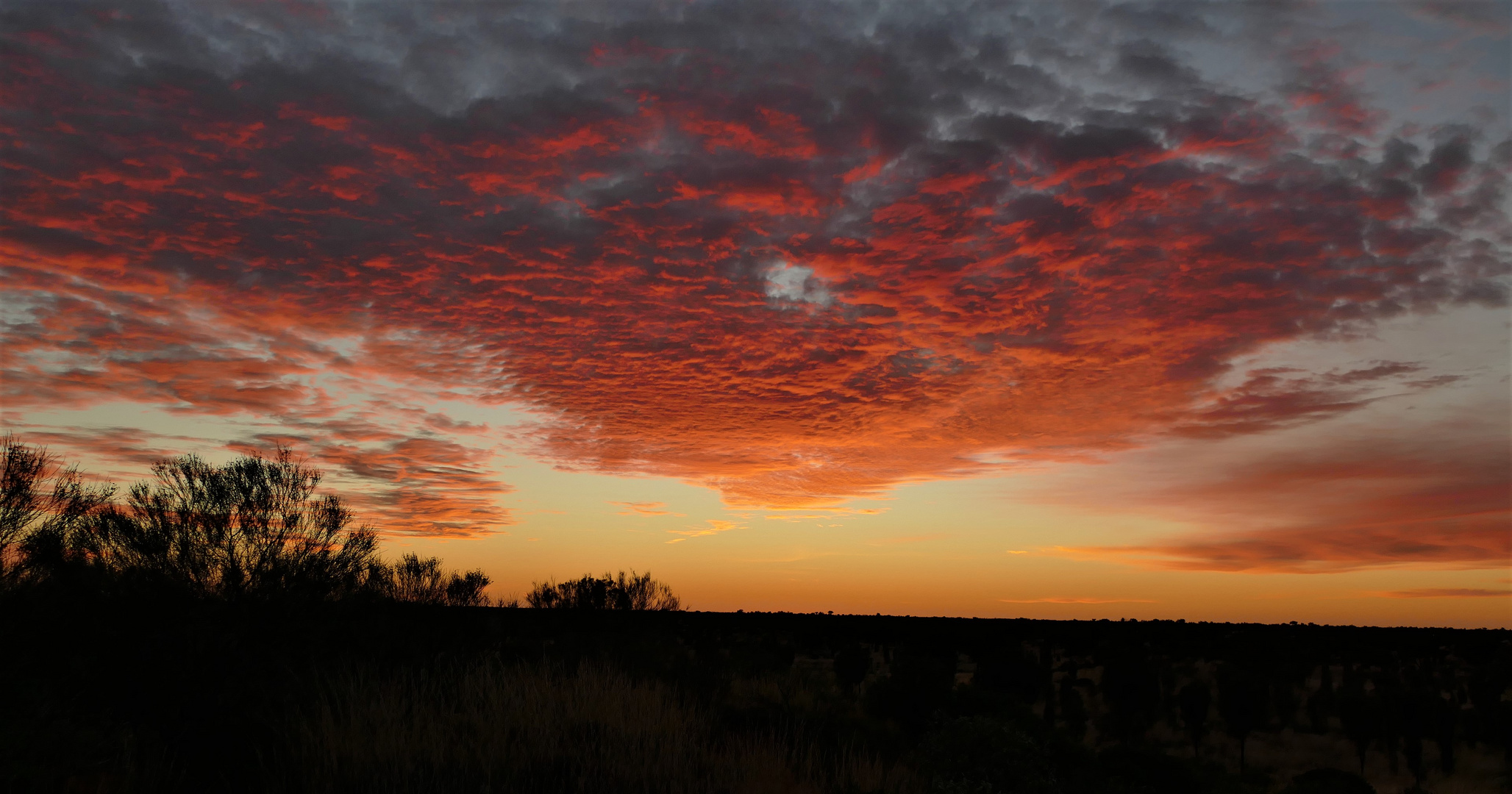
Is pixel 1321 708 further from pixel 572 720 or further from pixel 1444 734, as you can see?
pixel 572 720

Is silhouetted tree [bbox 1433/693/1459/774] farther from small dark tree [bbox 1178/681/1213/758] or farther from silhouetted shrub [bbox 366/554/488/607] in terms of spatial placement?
silhouetted shrub [bbox 366/554/488/607]

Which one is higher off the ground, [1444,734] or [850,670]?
[850,670]

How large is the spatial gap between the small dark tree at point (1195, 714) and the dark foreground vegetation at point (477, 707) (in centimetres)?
15

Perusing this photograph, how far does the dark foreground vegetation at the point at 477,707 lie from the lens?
9.46 metres

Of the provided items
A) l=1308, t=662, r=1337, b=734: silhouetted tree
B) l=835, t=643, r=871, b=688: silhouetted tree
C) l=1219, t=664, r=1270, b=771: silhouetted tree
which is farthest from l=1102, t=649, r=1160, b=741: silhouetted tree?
l=835, t=643, r=871, b=688: silhouetted tree

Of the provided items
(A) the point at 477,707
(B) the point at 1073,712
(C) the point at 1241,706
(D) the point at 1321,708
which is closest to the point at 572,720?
(A) the point at 477,707

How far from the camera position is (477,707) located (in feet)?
36.6

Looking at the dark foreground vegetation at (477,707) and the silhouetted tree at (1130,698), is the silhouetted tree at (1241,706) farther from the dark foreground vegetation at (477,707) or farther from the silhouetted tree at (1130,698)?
the silhouetted tree at (1130,698)

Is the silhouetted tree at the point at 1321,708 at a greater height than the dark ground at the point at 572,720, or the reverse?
the dark ground at the point at 572,720

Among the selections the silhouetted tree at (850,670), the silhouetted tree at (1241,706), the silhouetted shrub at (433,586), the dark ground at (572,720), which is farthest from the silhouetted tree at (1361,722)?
the silhouetted shrub at (433,586)

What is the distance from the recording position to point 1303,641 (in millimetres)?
67625

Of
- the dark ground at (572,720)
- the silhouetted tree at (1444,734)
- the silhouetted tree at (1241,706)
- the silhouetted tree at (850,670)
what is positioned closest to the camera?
the dark ground at (572,720)

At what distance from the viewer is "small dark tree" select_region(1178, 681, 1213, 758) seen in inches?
1072

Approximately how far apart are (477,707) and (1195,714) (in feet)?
83.8
